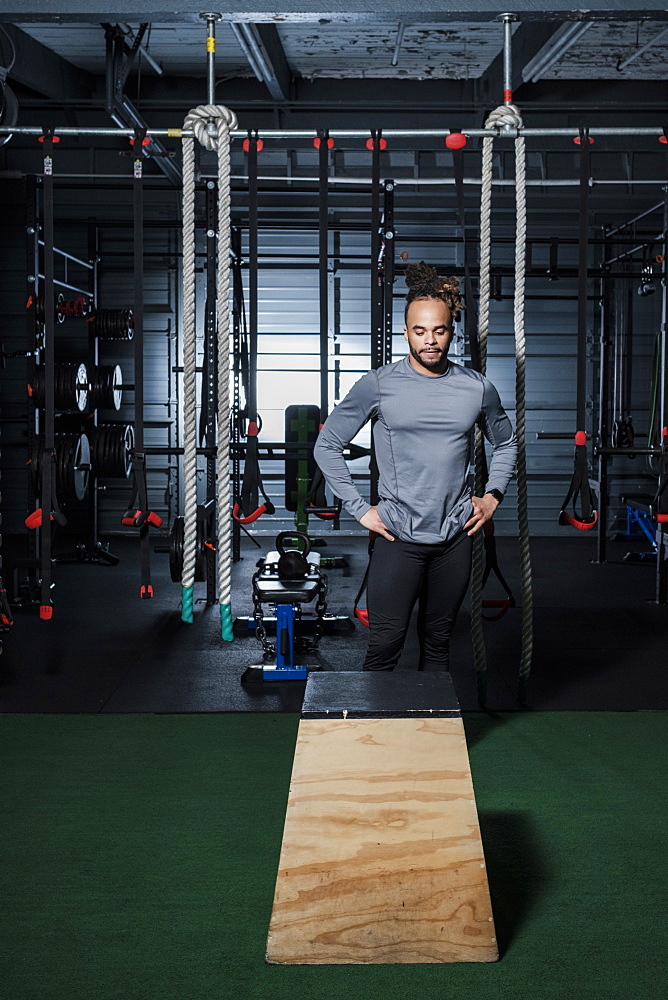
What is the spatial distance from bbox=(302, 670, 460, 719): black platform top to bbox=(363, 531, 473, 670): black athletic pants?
47 centimetres

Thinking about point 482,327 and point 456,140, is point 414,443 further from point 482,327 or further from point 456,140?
point 456,140

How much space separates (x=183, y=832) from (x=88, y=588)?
4.34m

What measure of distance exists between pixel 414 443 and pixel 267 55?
18.2 ft

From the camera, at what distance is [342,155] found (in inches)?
341

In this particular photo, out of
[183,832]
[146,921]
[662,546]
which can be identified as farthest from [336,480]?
[662,546]

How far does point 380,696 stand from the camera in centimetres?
228

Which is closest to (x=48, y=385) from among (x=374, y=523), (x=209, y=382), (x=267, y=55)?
(x=374, y=523)

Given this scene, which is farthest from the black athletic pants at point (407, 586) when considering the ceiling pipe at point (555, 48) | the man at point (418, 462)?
the ceiling pipe at point (555, 48)

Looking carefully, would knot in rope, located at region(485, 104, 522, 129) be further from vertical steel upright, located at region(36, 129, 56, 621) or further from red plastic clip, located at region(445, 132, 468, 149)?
vertical steel upright, located at region(36, 129, 56, 621)

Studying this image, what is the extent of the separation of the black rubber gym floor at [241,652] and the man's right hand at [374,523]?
1.29 meters

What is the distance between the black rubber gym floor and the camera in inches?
157

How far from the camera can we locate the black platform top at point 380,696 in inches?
85.1

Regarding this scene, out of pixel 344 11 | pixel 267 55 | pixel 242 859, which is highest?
pixel 267 55

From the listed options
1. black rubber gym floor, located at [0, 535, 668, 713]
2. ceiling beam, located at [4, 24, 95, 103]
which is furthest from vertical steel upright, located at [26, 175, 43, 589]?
ceiling beam, located at [4, 24, 95, 103]
